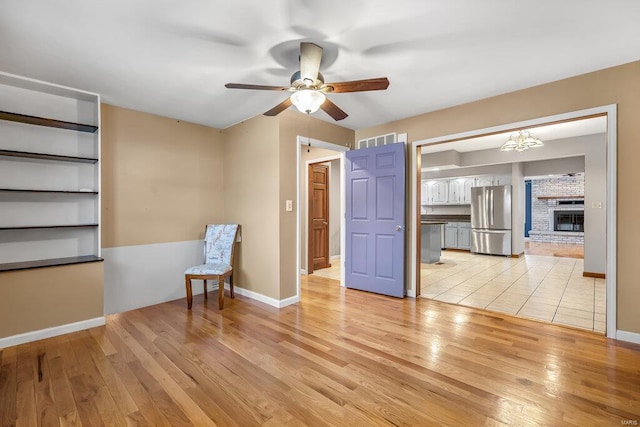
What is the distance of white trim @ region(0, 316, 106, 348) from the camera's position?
2621 millimetres

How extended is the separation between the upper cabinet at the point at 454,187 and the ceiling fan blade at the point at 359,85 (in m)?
7.05

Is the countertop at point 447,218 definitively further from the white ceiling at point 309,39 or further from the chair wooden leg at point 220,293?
the chair wooden leg at point 220,293

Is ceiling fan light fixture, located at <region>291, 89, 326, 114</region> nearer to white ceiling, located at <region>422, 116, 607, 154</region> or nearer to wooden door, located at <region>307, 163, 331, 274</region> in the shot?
white ceiling, located at <region>422, 116, 607, 154</region>

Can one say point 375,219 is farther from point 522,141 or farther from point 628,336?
point 522,141

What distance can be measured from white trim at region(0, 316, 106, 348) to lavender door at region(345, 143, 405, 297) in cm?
315

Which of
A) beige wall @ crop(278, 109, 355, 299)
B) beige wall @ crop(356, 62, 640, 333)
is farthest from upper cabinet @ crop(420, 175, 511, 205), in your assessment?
beige wall @ crop(278, 109, 355, 299)

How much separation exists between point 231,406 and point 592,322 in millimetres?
3655

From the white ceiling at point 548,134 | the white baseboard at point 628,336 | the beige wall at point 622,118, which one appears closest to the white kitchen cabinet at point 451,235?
the white ceiling at point 548,134

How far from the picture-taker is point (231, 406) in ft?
5.99

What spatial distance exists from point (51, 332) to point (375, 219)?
3.82 m

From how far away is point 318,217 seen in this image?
5.86 meters

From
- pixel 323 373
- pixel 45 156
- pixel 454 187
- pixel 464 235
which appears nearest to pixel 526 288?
pixel 323 373

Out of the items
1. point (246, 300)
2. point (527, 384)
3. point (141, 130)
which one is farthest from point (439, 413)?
point (141, 130)

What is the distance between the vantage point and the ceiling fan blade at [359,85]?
2.12 m
